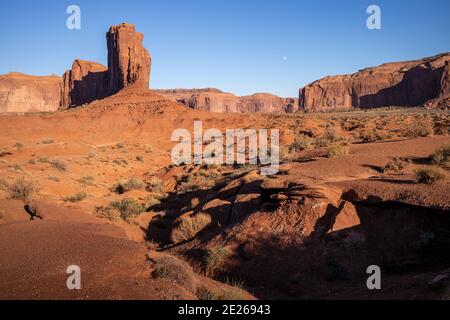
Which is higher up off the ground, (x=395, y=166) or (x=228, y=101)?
(x=228, y=101)

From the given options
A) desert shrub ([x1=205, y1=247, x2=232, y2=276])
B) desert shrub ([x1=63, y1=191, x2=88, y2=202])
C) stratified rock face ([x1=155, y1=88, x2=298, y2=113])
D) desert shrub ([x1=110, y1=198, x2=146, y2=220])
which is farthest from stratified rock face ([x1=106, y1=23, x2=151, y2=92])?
stratified rock face ([x1=155, y1=88, x2=298, y2=113])

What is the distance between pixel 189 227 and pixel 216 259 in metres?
2.61

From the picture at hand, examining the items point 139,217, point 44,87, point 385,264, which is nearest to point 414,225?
point 385,264

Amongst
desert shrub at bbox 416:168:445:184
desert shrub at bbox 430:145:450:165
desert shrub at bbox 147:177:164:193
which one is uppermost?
desert shrub at bbox 430:145:450:165

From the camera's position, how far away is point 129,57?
60.9 m

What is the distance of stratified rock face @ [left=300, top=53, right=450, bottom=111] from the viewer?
90.6 metres

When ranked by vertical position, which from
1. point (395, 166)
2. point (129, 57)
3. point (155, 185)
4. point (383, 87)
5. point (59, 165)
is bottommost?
point (155, 185)

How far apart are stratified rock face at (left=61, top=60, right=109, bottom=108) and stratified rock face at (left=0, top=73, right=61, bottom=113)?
18.3m

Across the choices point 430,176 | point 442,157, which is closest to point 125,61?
point 442,157

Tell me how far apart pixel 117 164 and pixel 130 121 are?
24098 millimetres

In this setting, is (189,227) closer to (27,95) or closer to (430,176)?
(430,176)

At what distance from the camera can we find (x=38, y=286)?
5066 millimetres

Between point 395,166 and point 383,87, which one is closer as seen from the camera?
point 395,166

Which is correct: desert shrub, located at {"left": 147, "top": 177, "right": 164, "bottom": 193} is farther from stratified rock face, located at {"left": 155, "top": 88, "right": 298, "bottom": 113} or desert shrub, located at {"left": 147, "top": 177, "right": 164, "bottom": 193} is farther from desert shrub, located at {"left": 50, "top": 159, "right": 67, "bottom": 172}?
stratified rock face, located at {"left": 155, "top": 88, "right": 298, "bottom": 113}
